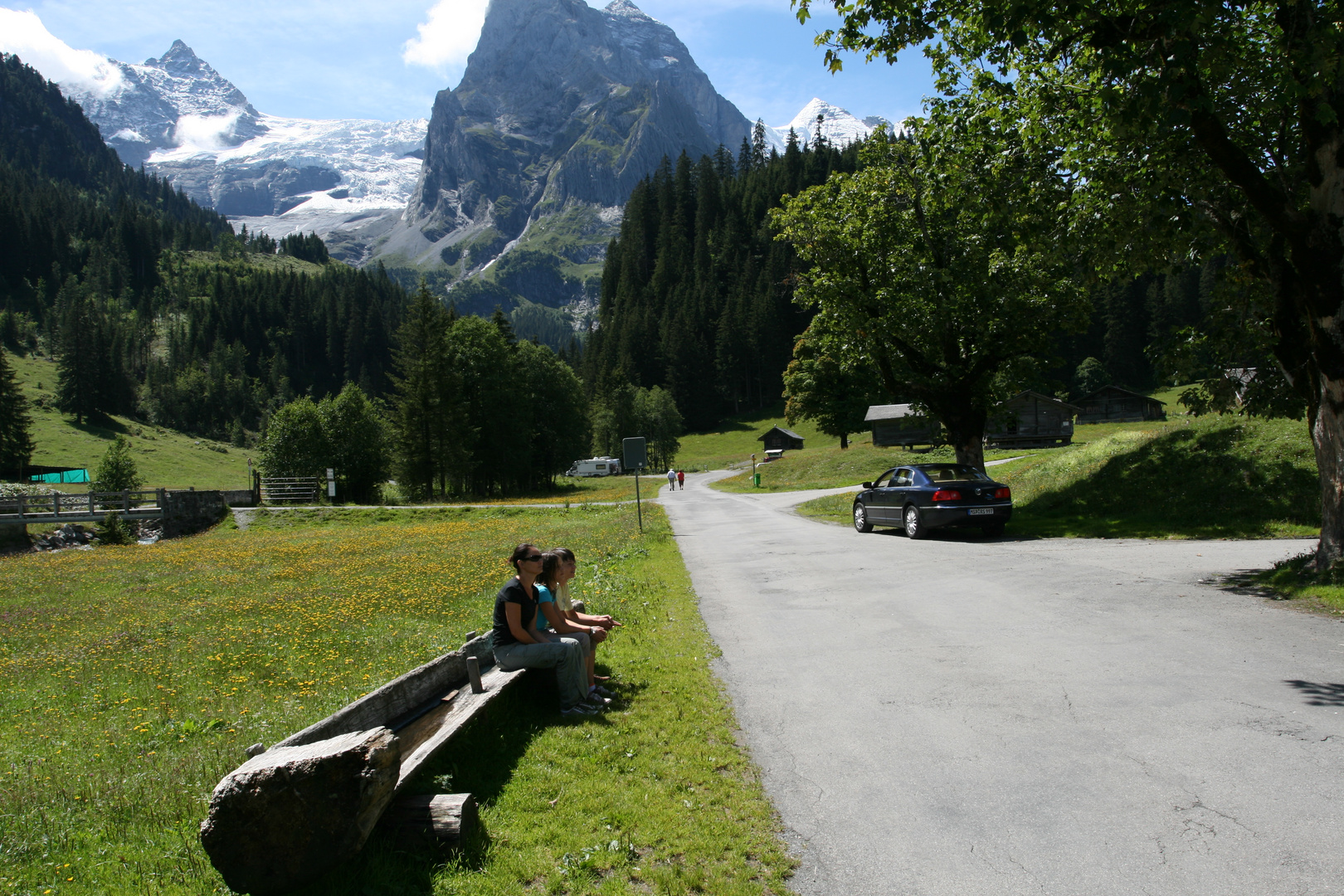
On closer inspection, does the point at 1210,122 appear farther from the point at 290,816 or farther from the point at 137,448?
the point at 137,448

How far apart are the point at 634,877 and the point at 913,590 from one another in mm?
8541

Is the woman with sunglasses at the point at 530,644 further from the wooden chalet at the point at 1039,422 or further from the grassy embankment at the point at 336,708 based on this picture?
the wooden chalet at the point at 1039,422

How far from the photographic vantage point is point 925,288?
868 inches

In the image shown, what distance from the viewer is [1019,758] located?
4.96m

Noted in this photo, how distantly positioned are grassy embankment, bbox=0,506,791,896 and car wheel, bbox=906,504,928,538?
21.0 ft

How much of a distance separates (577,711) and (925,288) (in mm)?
18934

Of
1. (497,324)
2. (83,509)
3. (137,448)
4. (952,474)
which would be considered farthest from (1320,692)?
(137,448)

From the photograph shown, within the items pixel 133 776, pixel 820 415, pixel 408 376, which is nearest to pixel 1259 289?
pixel 133 776

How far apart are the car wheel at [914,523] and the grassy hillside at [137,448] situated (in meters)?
83.1

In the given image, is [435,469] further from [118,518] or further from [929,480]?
[929,480]

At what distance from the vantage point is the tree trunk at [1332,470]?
9.69 metres

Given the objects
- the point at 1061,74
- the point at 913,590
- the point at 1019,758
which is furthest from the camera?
the point at 1061,74

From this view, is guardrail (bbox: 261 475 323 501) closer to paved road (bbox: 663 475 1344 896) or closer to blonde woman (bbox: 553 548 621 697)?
paved road (bbox: 663 475 1344 896)

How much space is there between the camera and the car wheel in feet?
60.2
